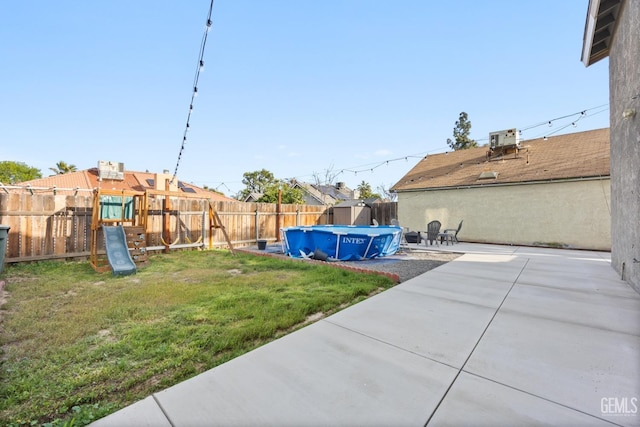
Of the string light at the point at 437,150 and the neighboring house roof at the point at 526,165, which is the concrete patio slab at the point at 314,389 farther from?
the string light at the point at 437,150

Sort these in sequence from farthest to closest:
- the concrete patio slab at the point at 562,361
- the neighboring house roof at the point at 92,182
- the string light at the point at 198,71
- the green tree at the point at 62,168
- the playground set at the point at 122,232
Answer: the green tree at the point at 62,168 → the neighboring house roof at the point at 92,182 → the playground set at the point at 122,232 → the string light at the point at 198,71 → the concrete patio slab at the point at 562,361

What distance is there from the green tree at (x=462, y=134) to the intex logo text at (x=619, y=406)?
32576mm

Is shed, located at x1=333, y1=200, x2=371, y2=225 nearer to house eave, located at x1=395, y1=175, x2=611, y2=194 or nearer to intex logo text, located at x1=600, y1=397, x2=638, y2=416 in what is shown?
house eave, located at x1=395, y1=175, x2=611, y2=194

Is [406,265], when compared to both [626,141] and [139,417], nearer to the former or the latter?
[626,141]

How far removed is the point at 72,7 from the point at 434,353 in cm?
954

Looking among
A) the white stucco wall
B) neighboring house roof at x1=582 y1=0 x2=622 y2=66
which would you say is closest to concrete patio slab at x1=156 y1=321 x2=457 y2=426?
neighboring house roof at x1=582 y1=0 x2=622 y2=66

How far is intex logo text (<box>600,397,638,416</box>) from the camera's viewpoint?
4.76 feet

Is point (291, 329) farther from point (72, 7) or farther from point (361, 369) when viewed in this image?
point (72, 7)

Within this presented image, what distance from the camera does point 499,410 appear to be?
1451 mm

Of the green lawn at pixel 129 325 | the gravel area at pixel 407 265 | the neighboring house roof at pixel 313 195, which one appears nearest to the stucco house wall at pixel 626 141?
the gravel area at pixel 407 265

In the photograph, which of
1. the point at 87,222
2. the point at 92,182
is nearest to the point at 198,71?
the point at 87,222

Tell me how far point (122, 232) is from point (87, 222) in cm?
134

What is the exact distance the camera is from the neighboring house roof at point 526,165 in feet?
30.4

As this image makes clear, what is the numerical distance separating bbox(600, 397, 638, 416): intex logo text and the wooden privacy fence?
889 centimetres
